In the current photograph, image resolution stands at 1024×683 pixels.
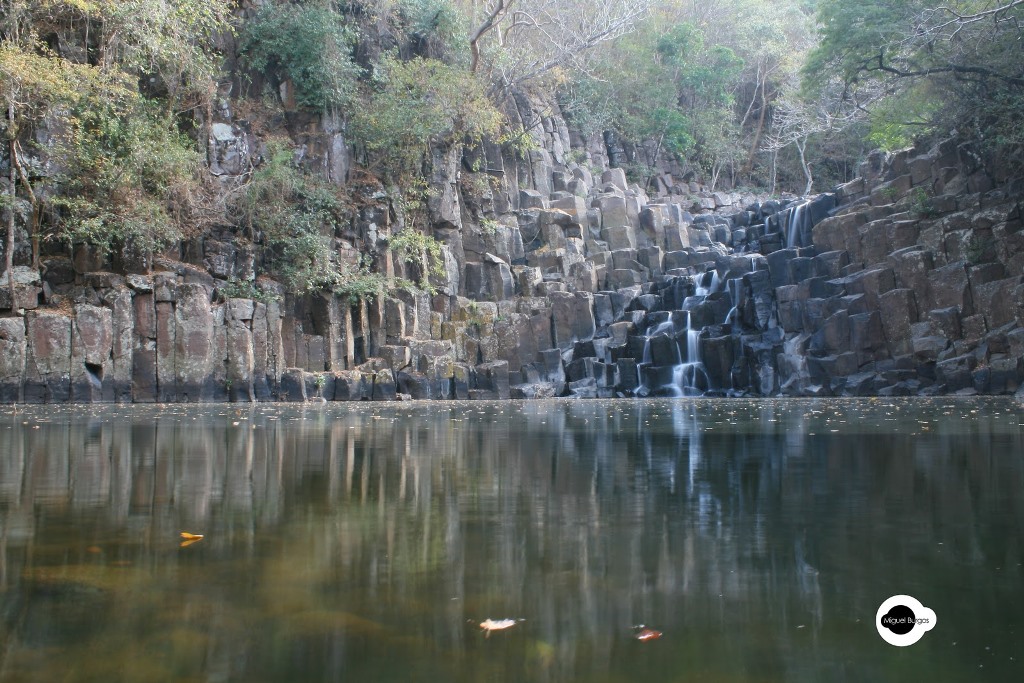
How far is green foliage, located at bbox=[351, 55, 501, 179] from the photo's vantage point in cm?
2891

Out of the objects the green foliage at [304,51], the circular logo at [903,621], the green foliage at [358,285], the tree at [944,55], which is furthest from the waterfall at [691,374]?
the circular logo at [903,621]

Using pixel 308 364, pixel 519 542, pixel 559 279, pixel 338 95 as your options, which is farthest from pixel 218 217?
pixel 519 542

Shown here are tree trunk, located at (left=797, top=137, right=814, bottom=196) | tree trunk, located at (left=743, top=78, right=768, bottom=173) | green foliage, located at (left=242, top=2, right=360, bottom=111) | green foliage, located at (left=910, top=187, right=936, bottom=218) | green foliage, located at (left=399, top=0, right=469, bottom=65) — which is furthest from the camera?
tree trunk, located at (left=743, top=78, right=768, bottom=173)

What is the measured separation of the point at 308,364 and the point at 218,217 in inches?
195

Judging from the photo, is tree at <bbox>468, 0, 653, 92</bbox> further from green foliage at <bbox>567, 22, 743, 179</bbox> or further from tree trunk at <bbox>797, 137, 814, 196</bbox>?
tree trunk at <bbox>797, 137, 814, 196</bbox>

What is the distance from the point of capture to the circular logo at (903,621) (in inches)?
96.9

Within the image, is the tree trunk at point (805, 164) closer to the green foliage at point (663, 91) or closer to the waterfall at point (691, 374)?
the green foliage at point (663, 91)

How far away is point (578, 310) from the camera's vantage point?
27.9 metres

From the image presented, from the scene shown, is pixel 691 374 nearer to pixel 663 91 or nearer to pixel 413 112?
pixel 413 112

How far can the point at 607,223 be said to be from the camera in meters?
33.6

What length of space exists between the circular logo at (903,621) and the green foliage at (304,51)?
94.4 ft

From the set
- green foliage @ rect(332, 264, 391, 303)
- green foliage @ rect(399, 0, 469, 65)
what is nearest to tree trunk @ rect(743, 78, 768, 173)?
green foliage @ rect(399, 0, 469, 65)

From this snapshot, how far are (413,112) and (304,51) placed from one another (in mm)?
4311

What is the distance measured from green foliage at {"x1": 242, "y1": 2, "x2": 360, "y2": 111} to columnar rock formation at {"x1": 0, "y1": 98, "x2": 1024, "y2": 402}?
157 cm
